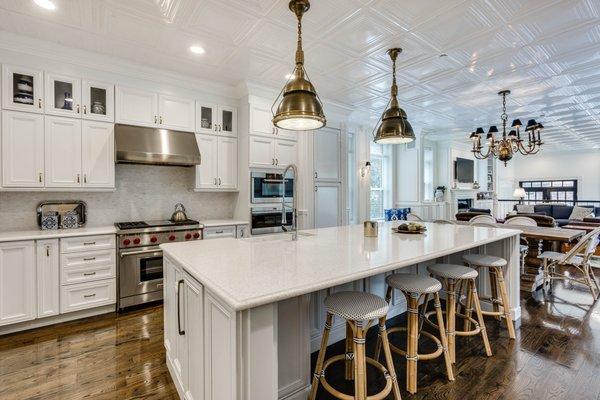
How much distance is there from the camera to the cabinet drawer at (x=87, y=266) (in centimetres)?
298

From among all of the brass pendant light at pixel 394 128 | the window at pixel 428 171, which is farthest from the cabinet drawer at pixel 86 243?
the window at pixel 428 171

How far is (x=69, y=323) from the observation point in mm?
3014

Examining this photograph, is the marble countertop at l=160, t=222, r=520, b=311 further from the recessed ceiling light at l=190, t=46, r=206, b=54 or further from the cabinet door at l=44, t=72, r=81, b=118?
the cabinet door at l=44, t=72, r=81, b=118

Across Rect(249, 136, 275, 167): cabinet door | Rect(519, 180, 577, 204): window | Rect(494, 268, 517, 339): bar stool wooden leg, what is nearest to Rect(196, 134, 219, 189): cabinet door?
Rect(249, 136, 275, 167): cabinet door

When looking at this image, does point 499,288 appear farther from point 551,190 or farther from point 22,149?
point 551,190

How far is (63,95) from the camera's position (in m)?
3.16

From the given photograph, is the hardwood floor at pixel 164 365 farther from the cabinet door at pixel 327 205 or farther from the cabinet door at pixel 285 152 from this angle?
the cabinet door at pixel 285 152

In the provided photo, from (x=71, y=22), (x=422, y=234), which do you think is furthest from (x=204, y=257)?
(x=71, y=22)

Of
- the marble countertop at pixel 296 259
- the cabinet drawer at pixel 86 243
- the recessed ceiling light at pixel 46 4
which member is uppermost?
the recessed ceiling light at pixel 46 4

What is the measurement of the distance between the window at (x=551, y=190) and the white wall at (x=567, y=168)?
194mm

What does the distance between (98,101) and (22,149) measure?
0.86m

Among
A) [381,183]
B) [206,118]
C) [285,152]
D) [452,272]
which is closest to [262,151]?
[285,152]

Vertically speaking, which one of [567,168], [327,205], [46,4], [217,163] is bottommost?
[327,205]

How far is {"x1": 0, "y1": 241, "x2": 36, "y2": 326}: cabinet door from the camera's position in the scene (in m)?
2.69
